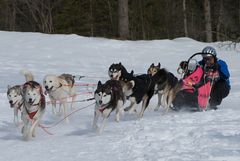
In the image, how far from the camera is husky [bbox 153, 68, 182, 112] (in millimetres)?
6848

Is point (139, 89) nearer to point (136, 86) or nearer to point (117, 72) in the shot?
point (136, 86)

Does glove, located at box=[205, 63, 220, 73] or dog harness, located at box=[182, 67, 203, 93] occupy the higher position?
glove, located at box=[205, 63, 220, 73]

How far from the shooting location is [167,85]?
22.6 feet

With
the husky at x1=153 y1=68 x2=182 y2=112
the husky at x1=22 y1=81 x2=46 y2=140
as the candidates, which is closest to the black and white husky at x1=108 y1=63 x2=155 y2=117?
the husky at x1=153 y1=68 x2=182 y2=112

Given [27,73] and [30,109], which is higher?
[27,73]

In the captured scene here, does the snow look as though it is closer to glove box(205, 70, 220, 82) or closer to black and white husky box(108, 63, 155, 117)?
black and white husky box(108, 63, 155, 117)

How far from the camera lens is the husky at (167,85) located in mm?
6848

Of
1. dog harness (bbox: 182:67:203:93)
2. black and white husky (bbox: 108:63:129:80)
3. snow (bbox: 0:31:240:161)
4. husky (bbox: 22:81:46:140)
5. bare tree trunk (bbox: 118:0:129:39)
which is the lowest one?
snow (bbox: 0:31:240:161)

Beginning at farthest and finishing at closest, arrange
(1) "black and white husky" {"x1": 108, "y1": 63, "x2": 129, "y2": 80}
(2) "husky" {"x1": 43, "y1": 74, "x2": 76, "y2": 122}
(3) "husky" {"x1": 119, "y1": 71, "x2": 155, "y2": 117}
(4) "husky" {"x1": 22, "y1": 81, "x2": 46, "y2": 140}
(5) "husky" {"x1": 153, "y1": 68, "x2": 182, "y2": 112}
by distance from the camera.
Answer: (5) "husky" {"x1": 153, "y1": 68, "x2": 182, "y2": 112} < (1) "black and white husky" {"x1": 108, "y1": 63, "x2": 129, "y2": 80} < (3) "husky" {"x1": 119, "y1": 71, "x2": 155, "y2": 117} < (2) "husky" {"x1": 43, "y1": 74, "x2": 76, "y2": 122} < (4) "husky" {"x1": 22, "y1": 81, "x2": 46, "y2": 140}

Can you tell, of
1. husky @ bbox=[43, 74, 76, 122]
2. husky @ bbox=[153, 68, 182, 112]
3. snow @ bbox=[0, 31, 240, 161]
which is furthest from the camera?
husky @ bbox=[153, 68, 182, 112]

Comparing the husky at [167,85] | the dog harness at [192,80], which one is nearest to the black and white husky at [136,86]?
the husky at [167,85]

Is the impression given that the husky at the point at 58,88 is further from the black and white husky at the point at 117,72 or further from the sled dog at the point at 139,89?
the sled dog at the point at 139,89

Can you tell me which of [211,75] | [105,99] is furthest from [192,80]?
[105,99]

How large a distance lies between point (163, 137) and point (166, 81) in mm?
2152
